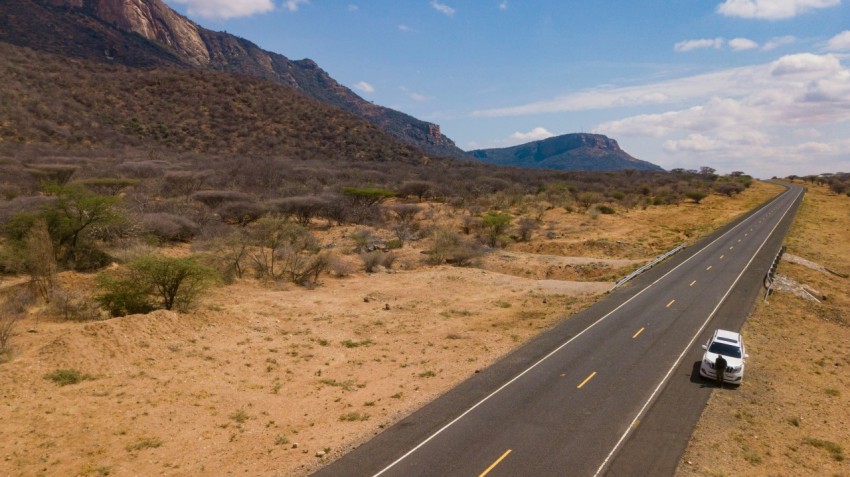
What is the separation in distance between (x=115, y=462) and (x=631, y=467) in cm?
1378

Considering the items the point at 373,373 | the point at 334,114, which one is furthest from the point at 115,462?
the point at 334,114

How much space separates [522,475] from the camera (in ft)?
40.7

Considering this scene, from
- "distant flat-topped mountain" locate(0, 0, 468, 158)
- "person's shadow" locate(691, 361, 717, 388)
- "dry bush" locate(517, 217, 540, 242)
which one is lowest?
"person's shadow" locate(691, 361, 717, 388)

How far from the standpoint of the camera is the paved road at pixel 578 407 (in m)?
13.0

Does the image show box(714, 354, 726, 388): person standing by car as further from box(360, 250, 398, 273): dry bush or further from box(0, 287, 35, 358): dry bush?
box(0, 287, 35, 358): dry bush

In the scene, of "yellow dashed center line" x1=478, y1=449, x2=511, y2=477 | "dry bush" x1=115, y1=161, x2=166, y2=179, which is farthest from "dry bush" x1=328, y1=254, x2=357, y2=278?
"dry bush" x1=115, y1=161, x2=166, y2=179

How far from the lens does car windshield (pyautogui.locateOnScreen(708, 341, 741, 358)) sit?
18.7m

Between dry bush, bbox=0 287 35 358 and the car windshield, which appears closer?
dry bush, bbox=0 287 35 358

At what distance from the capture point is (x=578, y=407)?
635 inches

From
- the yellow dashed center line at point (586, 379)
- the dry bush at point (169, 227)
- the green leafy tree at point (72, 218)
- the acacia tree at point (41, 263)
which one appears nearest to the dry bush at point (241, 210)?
the dry bush at point (169, 227)

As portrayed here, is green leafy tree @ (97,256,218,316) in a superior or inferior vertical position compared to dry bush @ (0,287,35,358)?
superior

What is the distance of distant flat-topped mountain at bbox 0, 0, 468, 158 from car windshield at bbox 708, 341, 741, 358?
132 m

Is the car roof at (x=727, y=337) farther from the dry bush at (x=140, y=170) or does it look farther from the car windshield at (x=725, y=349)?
the dry bush at (x=140, y=170)

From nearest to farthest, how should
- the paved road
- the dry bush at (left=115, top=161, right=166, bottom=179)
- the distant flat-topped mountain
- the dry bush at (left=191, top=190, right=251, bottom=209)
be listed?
the paved road < the dry bush at (left=191, top=190, right=251, bottom=209) < the dry bush at (left=115, top=161, right=166, bottom=179) < the distant flat-topped mountain
